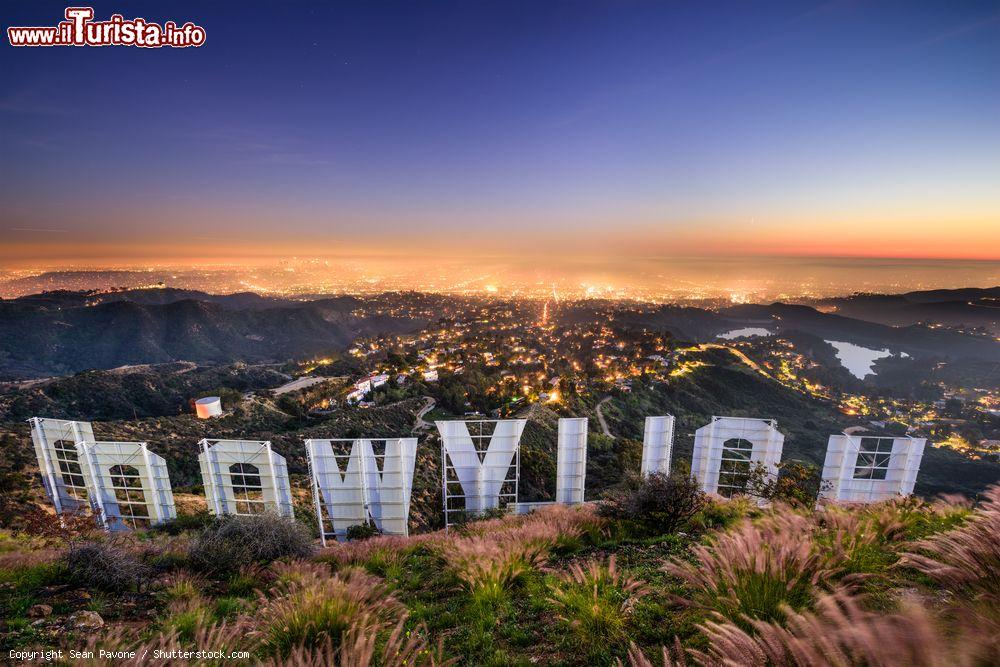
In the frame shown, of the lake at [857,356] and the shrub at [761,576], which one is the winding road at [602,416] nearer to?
the shrub at [761,576]

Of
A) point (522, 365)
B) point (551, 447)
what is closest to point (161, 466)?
point (551, 447)

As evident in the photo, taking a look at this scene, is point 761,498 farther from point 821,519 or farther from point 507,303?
point 507,303

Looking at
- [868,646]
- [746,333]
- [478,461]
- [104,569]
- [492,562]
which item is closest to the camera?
[868,646]

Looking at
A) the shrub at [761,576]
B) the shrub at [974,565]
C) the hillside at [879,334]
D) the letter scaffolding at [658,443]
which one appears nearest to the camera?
the shrub at [974,565]

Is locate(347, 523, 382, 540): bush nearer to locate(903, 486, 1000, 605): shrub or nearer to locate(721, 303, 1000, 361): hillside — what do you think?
locate(903, 486, 1000, 605): shrub

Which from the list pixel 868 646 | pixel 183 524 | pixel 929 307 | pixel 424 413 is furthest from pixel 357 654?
pixel 929 307

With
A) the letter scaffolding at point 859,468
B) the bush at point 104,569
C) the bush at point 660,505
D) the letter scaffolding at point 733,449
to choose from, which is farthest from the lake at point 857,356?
the bush at point 104,569

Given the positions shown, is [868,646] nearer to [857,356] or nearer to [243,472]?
[243,472]
